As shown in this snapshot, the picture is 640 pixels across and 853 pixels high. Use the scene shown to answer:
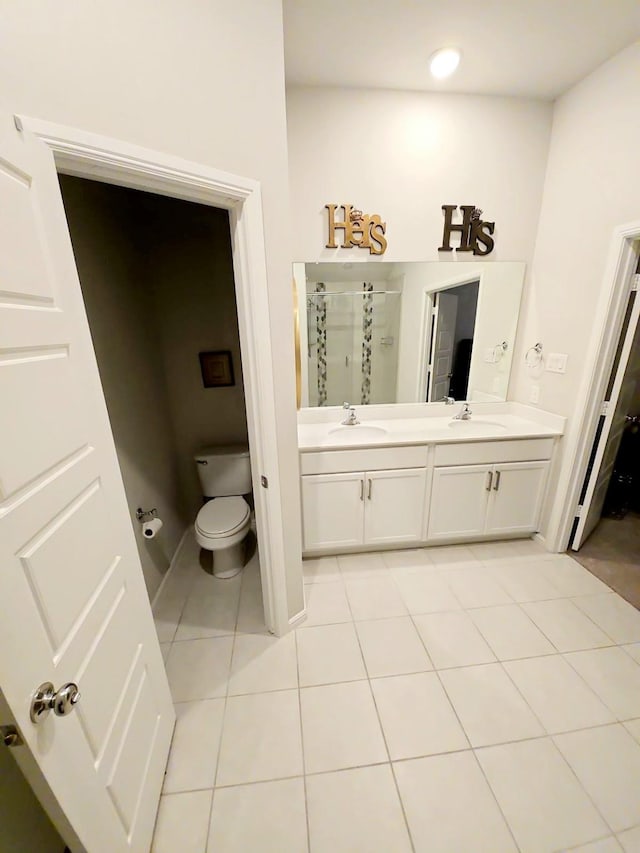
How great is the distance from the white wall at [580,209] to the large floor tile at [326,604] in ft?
5.54

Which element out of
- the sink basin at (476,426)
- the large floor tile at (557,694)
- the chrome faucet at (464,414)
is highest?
the chrome faucet at (464,414)

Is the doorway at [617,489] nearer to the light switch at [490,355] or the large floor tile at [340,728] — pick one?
the light switch at [490,355]

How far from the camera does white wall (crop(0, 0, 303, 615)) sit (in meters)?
0.73

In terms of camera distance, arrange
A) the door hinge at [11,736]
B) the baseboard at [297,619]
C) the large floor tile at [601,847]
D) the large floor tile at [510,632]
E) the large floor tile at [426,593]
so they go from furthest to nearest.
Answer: the large floor tile at [426,593]
the baseboard at [297,619]
the large floor tile at [510,632]
the large floor tile at [601,847]
the door hinge at [11,736]

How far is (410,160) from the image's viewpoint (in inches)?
80.4

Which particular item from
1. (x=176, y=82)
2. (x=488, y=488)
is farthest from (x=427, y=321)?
(x=176, y=82)

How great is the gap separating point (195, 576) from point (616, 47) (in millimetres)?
3714

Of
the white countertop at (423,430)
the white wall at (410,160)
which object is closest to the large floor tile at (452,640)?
the white countertop at (423,430)

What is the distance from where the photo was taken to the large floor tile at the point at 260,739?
1.21 metres

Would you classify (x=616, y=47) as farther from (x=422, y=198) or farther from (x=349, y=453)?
(x=349, y=453)

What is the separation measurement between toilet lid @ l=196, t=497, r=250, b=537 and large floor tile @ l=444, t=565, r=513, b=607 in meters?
1.38

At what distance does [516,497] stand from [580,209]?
1821 millimetres

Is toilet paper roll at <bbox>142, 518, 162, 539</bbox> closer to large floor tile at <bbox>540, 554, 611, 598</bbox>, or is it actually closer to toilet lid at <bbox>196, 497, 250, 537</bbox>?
toilet lid at <bbox>196, 497, 250, 537</bbox>

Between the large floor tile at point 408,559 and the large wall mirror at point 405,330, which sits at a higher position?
the large wall mirror at point 405,330
